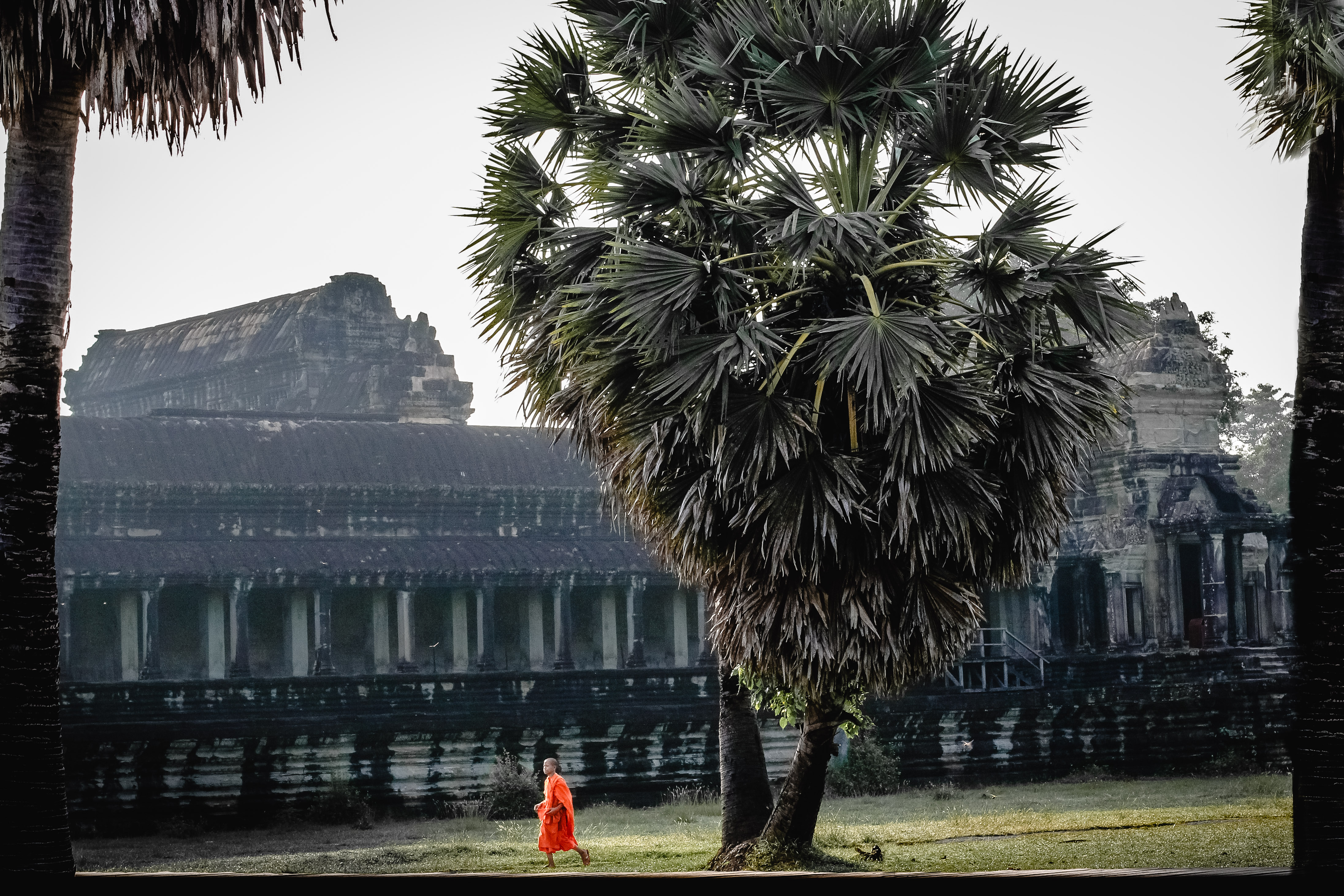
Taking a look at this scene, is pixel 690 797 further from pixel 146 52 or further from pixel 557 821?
pixel 146 52

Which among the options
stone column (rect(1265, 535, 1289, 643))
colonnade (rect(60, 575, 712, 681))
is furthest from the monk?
stone column (rect(1265, 535, 1289, 643))

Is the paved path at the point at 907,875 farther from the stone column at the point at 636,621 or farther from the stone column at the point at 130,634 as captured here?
the stone column at the point at 130,634

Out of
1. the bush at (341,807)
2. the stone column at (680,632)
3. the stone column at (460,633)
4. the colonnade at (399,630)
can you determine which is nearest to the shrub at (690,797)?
the colonnade at (399,630)

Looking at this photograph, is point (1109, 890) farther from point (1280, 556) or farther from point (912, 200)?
point (1280, 556)

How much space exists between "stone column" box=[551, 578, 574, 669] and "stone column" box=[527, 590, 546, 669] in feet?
3.20

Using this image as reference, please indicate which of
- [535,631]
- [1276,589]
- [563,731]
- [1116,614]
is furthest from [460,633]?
[1276,589]

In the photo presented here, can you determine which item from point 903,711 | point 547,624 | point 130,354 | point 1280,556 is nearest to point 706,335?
point 903,711

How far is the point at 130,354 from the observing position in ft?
134

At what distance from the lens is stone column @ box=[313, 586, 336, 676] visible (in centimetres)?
2433

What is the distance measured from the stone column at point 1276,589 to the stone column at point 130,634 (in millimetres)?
18602

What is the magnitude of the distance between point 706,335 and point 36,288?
4.29 meters

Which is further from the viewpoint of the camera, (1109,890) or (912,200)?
(912,200)

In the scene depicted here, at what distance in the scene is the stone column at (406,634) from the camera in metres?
25.4

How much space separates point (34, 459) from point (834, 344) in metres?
5.03
